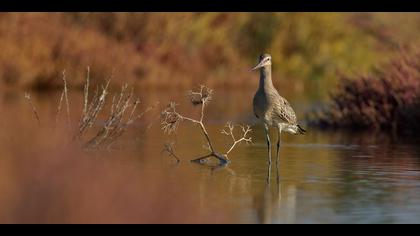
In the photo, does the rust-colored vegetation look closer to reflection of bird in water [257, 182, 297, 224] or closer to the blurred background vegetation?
reflection of bird in water [257, 182, 297, 224]

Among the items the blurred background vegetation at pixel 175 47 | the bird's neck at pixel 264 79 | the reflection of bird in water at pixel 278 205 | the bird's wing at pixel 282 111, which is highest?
the blurred background vegetation at pixel 175 47

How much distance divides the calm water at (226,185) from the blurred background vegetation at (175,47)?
1805 centimetres

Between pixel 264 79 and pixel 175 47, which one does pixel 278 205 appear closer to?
pixel 264 79

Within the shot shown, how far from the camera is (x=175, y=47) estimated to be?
4238 centimetres

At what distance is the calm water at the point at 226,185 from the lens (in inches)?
370

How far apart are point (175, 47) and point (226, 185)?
30137mm

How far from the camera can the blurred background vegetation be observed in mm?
37469

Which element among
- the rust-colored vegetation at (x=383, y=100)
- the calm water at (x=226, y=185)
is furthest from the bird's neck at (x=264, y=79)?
the rust-colored vegetation at (x=383, y=100)

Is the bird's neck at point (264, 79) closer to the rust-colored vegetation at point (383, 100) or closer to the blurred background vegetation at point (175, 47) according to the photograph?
the rust-colored vegetation at point (383, 100)

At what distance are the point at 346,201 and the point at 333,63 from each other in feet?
112

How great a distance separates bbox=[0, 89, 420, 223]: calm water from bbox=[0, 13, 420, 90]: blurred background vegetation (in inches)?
711

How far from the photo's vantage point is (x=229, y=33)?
151 ft
